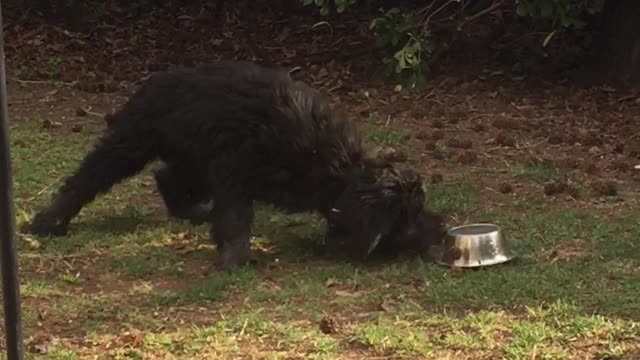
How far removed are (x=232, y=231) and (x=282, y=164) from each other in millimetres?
422

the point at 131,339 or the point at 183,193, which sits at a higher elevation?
the point at 183,193

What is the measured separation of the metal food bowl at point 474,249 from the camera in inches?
208

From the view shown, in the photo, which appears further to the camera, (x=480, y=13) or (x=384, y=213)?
(x=480, y=13)

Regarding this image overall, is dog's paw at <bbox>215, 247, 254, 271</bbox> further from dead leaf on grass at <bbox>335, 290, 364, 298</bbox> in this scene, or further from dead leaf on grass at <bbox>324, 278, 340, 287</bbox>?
dead leaf on grass at <bbox>335, 290, 364, 298</bbox>

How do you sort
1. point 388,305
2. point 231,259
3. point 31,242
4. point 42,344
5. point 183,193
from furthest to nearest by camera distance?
point 183,193 → point 31,242 → point 231,259 → point 388,305 → point 42,344

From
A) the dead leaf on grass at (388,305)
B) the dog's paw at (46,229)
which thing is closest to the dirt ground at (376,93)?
the dead leaf on grass at (388,305)

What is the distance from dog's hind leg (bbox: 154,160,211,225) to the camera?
20.3 ft

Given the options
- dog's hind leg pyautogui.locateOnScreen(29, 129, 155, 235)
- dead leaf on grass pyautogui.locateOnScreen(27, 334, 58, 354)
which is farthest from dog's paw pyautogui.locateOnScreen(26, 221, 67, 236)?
dead leaf on grass pyautogui.locateOnScreen(27, 334, 58, 354)

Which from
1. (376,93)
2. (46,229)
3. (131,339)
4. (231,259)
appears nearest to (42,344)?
(131,339)

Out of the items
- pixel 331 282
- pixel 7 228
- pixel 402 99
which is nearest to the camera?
pixel 7 228

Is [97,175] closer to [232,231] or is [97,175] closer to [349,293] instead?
[232,231]

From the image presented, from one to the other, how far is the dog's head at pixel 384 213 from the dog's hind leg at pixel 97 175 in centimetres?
121

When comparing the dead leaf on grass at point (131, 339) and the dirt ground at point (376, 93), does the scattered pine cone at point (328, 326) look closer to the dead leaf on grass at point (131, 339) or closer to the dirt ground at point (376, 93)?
the dead leaf on grass at point (131, 339)

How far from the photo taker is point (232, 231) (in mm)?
5406
